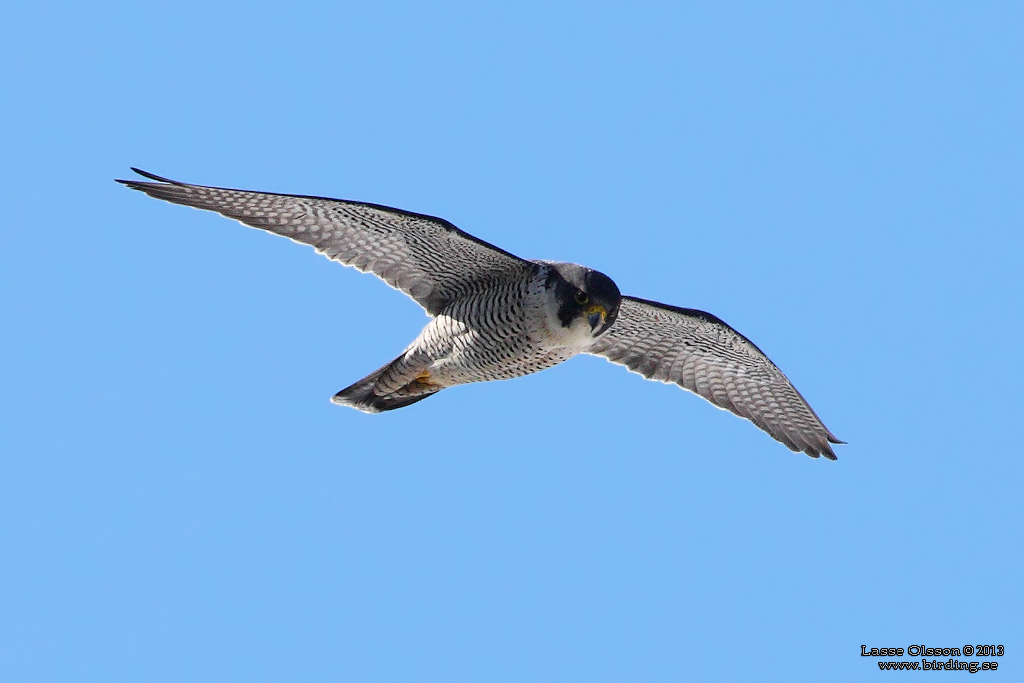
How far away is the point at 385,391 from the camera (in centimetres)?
1198

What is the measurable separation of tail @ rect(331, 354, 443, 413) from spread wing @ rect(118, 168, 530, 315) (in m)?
0.82

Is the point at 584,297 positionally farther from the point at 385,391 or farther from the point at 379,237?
the point at 385,391

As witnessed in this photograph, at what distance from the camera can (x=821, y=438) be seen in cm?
1255

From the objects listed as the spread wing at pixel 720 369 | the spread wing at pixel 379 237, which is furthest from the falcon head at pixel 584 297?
the spread wing at pixel 720 369

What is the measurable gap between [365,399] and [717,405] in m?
3.90

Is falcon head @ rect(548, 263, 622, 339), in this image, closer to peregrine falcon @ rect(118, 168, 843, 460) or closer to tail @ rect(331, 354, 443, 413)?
peregrine falcon @ rect(118, 168, 843, 460)

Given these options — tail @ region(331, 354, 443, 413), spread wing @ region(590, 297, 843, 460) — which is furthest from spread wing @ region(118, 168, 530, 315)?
spread wing @ region(590, 297, 843, 460)

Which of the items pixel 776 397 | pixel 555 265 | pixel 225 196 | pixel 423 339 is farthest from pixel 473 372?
pixel 776 397

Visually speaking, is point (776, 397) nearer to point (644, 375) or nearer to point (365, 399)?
point (644, 375)

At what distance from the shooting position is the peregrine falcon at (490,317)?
10.3m

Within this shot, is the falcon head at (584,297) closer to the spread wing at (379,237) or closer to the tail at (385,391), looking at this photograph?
the spread wing at (379,237)

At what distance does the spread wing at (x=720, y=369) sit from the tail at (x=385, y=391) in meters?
1.98

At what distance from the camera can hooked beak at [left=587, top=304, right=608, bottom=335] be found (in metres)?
10.2

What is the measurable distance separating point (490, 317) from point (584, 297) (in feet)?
3.27
